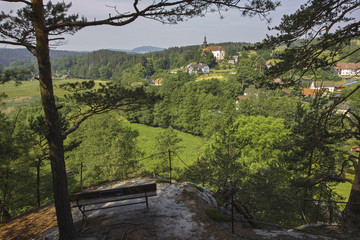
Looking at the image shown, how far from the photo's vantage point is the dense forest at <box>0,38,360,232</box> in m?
7.20

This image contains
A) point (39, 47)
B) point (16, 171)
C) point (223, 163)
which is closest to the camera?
point (39, 47)

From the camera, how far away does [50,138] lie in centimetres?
447

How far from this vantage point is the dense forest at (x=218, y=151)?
720 cm

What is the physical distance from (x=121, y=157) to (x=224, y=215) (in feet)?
41.0

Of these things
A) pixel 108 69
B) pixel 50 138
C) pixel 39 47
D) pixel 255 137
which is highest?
pixel 108 69

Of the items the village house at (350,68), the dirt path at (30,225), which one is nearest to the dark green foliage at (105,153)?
the dirt path at (30,225)

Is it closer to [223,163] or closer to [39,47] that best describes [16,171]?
[39,47]

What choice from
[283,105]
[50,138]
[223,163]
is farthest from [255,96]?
[50,138]

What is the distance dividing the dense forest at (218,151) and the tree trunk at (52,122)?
0.33 m

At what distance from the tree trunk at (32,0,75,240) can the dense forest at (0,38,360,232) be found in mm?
328

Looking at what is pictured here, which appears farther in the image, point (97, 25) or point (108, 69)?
point (108, 69)

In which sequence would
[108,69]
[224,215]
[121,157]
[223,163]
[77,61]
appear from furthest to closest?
[77,61] < [108,69] < [121,157] < [223,163] < [224,215]

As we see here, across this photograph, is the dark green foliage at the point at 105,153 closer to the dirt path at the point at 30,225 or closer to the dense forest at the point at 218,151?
the dense forest at the point at 218,151

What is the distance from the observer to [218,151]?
42.8ft
